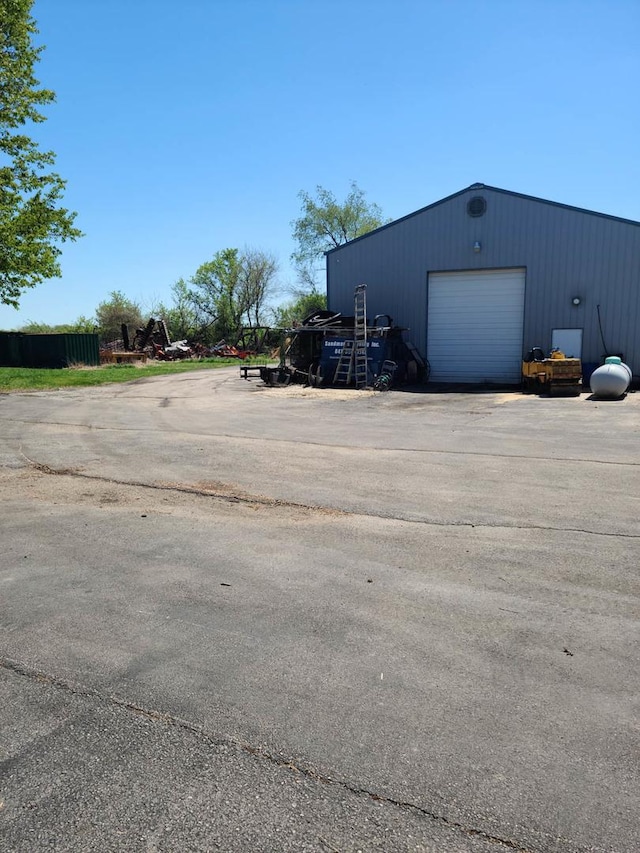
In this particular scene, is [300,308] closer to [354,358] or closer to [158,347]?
[158,347]

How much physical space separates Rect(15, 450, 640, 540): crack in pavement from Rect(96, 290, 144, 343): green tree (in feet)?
171

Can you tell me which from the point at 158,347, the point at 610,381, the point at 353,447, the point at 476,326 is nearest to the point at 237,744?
the point at 353,447

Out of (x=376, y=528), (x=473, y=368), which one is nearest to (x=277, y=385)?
(x=473, y=368)

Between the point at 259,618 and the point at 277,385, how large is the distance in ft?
68.6

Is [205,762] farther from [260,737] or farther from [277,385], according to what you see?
[277,385]

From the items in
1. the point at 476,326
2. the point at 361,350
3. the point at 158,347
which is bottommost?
the point at 361,350

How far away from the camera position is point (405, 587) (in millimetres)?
4469

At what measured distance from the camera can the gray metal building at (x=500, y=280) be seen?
71.8 feet

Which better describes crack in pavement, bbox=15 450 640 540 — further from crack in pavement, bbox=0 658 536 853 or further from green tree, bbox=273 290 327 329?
green tree, bbox=273 290 327 329

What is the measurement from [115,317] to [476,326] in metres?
44.9

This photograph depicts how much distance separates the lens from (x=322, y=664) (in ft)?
11.1

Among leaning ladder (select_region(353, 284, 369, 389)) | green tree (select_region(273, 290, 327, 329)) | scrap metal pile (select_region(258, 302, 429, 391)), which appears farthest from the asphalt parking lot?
green tree (select_region(273, 290, 327, 329))

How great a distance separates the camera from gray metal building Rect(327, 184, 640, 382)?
21875mm

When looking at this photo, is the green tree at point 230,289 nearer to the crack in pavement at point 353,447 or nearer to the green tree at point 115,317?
the green tree at point 115,317
